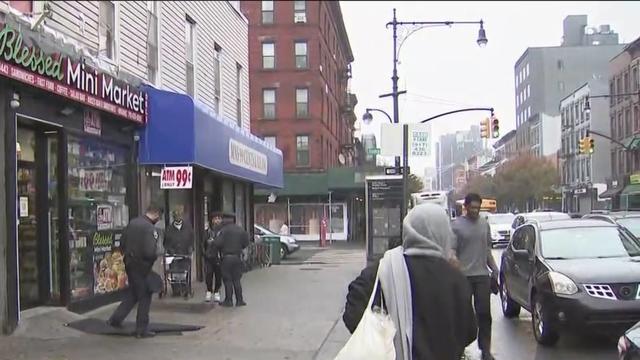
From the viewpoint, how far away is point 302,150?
151ft

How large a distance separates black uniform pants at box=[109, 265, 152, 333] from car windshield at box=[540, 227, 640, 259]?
522 centimetres

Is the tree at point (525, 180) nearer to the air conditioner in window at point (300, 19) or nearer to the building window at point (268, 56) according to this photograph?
the air conditioner in window at point (300, 19)

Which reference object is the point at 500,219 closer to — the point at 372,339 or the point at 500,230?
the point at 500,230

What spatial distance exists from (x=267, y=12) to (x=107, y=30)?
33835mm

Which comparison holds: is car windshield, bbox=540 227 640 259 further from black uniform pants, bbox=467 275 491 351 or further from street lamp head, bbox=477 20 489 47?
street lamp head, bbox=477 20 489 47

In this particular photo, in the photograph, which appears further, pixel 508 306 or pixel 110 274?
pixel 110 274

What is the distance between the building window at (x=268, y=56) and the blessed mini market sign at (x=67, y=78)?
111ft

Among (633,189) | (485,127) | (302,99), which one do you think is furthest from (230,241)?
(633,189)

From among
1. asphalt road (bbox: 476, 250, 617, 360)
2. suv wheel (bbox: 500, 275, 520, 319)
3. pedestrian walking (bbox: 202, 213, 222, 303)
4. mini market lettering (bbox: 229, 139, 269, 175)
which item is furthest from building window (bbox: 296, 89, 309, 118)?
asphalt road (bbox: 476, 250, 617, 360)

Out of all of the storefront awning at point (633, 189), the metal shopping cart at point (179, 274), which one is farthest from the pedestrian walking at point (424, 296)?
the storefront awning at point (633, 189)

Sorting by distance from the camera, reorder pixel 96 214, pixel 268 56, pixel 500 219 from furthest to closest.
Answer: pixel 268 56 → pixel 500 219 → pixel 96 214

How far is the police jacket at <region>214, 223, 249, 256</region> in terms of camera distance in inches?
489

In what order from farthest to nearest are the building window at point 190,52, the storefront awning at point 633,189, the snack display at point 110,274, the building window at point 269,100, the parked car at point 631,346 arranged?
the building window at point 269,100
the storefront awning at point 633,189
the building window at point 190,52
the snack display at point 110,274
the parked car at point 631,346

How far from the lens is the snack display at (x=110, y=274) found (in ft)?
37.0
